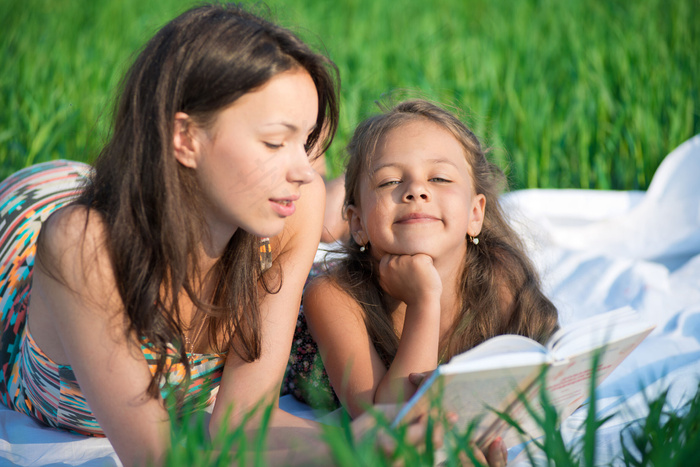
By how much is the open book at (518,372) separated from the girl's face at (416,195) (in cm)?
53

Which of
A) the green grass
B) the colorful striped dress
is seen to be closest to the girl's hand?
the colorful striped dress

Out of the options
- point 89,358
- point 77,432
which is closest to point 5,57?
point 77,432

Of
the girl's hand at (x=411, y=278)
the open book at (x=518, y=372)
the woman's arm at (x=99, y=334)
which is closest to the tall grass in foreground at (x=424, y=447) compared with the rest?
the open book at (x=518, y=372)

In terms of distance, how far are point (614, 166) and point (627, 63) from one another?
2.79ft

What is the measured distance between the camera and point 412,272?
5.71 ft

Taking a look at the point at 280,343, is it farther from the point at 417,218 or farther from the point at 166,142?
the point at 166,142

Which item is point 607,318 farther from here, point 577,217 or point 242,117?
point 577,217

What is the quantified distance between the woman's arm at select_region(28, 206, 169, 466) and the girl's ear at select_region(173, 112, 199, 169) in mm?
211

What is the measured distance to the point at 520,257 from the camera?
2029 mm

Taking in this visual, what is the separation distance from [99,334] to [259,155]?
0.48m

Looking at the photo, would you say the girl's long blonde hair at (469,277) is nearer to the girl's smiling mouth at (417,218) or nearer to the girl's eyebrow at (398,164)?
the girl's eyebrow at (398,164)

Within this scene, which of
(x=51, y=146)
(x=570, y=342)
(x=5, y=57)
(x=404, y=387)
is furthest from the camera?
(x=5, y=57)

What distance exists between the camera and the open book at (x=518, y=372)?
112cm

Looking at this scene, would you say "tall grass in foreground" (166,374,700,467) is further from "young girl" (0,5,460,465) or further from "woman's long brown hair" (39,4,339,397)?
"woman's long brown hair" (39,4,339,397)
